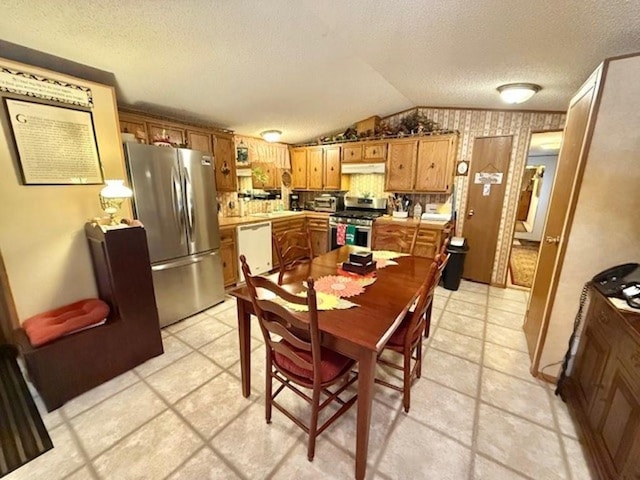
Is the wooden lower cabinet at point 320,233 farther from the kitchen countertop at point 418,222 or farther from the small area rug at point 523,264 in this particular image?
the small area rug at point 523,264

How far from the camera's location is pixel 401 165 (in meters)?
4.00

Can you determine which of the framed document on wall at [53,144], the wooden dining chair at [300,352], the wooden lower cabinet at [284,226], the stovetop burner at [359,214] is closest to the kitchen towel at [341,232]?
the stovetop burner at [359,214]

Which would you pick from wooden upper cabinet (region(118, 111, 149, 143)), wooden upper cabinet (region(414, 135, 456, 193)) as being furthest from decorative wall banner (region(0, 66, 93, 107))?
wooden upper cabinet (region(414, 135, 456, 193))

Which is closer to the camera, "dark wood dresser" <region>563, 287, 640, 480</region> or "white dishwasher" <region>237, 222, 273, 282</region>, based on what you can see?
"dark wood dresser" <region>563, 287, 640, 480</region>

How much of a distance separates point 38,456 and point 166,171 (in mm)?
2137

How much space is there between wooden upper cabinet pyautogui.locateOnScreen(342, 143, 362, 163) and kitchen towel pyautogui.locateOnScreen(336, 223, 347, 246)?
1.08 m

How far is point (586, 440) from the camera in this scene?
145 cm

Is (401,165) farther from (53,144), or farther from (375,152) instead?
(53,144)

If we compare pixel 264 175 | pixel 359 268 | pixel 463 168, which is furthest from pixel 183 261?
pixel 463 168

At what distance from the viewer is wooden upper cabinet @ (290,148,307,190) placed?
4852 millimetres

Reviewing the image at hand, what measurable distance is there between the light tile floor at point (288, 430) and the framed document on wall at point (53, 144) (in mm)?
1594

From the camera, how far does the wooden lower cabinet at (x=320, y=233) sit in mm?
4637

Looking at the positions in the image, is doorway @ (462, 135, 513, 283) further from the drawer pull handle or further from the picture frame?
the picture frame

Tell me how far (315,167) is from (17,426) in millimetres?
4338
